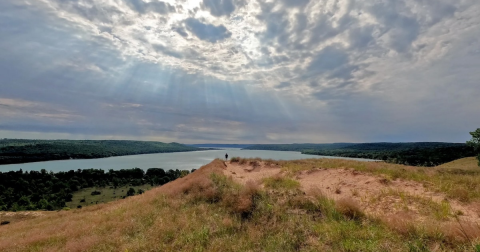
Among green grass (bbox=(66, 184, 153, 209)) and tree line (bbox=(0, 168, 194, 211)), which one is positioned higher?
tree line (bbox=(0, 168, 194, 211))

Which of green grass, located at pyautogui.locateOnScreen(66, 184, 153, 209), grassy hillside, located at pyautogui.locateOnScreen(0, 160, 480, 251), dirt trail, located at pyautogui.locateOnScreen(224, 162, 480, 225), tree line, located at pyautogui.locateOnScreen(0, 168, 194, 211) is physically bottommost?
green grass, located at pyautogui.locateOnScreen(66, 184, 153, 209)

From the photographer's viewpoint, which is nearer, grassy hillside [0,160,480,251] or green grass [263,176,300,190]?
grassy hillside [0,160,480,251]

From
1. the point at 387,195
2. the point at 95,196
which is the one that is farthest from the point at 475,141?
the point at 95,196

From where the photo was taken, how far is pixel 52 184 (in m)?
81.9

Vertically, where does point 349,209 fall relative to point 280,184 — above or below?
above

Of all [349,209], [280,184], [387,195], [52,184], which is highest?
[387,195]

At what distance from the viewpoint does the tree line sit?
61062 mm

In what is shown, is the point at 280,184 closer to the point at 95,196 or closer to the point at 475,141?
the point at 475,141

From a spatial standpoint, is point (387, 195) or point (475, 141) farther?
point (475, 141)

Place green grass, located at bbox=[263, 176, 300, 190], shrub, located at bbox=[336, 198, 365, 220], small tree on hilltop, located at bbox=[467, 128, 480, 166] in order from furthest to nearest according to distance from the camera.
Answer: small tree on hilltop, located at bbox=[467, 128, 480, 166] → green grass, located at bbox=[263, 176, 300, 190] → shrub, located at bbox=[336, 198, 365, 220]

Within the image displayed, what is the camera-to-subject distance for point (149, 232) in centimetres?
940

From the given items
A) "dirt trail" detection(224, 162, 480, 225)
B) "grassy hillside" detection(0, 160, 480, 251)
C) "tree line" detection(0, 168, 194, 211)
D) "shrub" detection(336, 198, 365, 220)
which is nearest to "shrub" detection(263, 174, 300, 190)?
"grassy hillside" detection(0, 160, 480, 251)

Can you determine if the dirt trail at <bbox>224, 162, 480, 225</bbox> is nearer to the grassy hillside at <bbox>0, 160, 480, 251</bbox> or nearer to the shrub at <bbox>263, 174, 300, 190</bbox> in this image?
the grassy hillside at <bbox>0, 160, 480, 251</bbox>

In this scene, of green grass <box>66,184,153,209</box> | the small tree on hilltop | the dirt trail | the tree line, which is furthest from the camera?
green grass <box>66,184,153,209</box>
